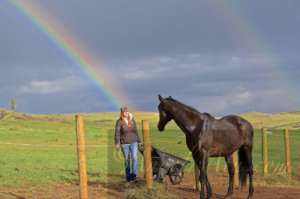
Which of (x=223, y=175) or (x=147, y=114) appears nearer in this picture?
(x=223, y=175)

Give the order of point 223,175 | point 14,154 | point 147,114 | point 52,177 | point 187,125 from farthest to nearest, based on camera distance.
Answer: point 147,114, point 14,154, point 223,175, point 52,177, point 187,125

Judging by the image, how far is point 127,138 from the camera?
1381 cm

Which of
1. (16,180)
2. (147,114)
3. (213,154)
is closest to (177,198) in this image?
(213,154)

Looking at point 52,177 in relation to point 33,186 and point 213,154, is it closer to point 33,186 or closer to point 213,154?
point 33,186

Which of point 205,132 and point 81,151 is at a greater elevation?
point 205,132

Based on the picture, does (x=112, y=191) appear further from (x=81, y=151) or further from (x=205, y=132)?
(x=81, y=151)

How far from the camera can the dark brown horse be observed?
11.5 m

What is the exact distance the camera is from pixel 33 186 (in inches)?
549

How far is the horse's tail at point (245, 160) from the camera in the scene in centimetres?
A: 1332

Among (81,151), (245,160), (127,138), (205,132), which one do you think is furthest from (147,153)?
(81,151)

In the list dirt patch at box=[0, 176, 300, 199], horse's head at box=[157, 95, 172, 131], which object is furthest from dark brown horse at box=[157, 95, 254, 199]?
dirt patch at box=[0, 176, 300, 199]

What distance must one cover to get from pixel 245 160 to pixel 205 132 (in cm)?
256

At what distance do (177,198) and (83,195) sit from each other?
114 inches

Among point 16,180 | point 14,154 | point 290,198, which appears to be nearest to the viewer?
point 290,198
